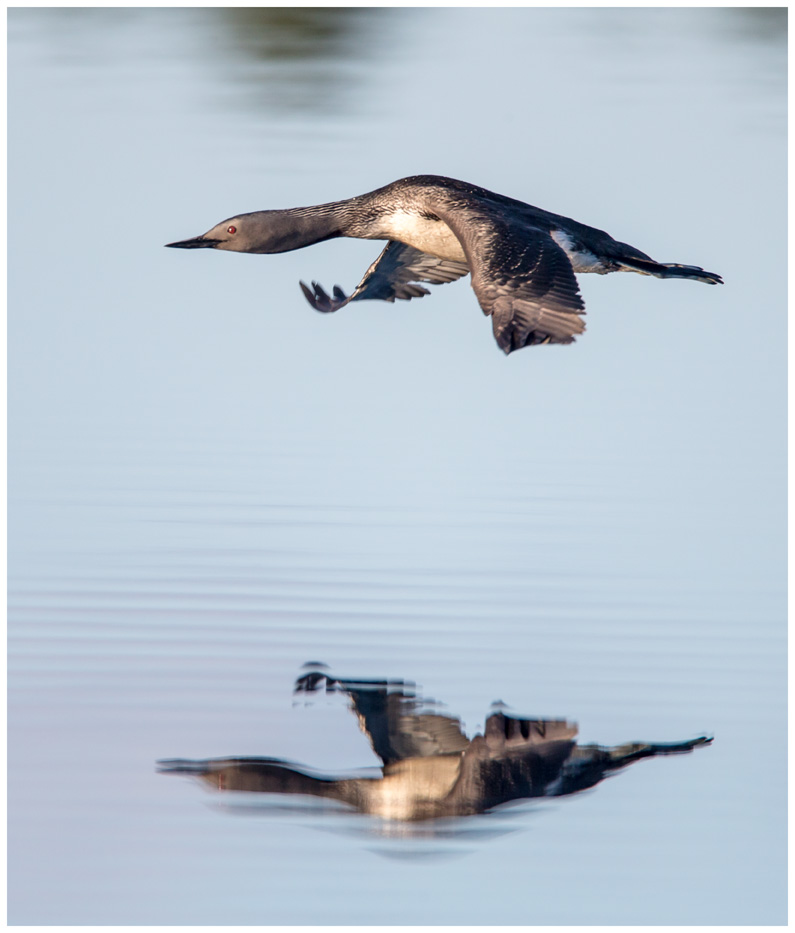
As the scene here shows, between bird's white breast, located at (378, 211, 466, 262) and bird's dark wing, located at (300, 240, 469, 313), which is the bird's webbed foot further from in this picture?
bird's white breast, located at (378, 211, 466, 262)

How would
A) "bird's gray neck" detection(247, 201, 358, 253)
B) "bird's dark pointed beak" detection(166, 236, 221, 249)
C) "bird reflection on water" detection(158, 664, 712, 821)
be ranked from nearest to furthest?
"bird reflection on water" detection(158, 664, 712, 821) < "bird's dark pointed beak" detection(166, 236, 221, 249) < "bird's gray neck" detection(247, 201, 358, 253)

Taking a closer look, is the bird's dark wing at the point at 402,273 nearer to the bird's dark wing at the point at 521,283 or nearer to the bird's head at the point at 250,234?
the bird's head at the point at 250,234

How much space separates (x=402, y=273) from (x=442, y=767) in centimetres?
479

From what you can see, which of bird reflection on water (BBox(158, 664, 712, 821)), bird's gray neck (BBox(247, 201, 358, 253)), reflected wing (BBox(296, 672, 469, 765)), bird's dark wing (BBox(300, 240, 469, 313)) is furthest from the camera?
bird's dark wing (BBox(300, 240, 469, 313))

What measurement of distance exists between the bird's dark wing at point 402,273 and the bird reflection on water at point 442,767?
13.3 ft

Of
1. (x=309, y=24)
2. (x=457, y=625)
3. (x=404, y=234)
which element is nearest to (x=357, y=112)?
(x=309, y=24)

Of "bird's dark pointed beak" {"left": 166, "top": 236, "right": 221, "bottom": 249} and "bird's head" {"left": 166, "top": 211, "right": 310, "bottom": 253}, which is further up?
"bird's head" {"left": 166, "top": 211, "right": 310, "bottom": 253}

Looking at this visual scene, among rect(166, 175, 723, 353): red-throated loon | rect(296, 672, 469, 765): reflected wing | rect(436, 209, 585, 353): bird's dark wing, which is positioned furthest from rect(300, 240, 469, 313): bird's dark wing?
rect(296, 672, 469, 765): reflected wing

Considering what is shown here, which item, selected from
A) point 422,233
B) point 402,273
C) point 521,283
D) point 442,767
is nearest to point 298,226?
point 422,233

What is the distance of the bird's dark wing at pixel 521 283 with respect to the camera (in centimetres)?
717

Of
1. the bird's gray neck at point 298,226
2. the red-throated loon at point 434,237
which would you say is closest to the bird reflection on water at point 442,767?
the red-throated loon at point 434,237

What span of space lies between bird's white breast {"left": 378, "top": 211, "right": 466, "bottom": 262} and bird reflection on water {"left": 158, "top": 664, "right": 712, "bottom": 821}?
3.61 m

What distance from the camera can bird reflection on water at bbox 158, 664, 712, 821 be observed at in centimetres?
609

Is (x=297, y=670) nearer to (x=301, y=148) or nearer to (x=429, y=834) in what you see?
(x=429, y=834)
